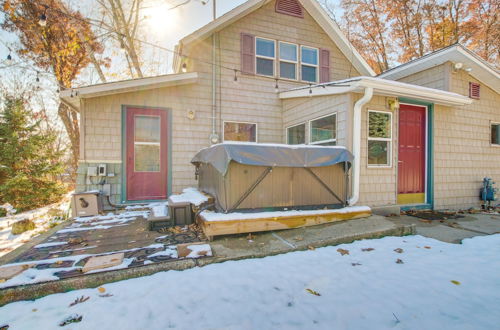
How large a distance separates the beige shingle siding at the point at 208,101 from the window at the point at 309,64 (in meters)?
0.24

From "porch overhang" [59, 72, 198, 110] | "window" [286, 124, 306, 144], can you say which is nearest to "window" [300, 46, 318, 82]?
"window" [286, 124, 306, 144]

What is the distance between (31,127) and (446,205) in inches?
512

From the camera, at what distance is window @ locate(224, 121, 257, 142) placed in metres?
6.53

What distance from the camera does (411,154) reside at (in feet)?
17.6

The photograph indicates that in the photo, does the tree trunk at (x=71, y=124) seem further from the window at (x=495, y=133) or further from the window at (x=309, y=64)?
the window at (x=495, y=133)

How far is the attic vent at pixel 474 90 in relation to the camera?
Result: 620 cm

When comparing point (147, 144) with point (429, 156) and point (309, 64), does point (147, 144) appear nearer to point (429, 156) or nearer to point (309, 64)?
A: point (309, 64)

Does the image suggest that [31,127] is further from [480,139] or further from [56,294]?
[480,139]

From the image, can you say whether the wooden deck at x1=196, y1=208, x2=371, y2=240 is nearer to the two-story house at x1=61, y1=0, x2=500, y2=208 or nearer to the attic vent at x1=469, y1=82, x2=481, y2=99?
the two-story house at x1=61, y1=0, x2=500, y2=208

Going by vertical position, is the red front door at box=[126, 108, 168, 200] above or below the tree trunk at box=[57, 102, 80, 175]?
below

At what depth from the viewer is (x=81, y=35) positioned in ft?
33.6

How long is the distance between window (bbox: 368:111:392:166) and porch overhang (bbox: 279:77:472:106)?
48 centimetres

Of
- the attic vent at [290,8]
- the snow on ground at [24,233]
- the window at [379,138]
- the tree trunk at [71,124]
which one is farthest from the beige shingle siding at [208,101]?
the tree trunk at [71,124]

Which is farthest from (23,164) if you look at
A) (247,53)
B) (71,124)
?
(247,53)
